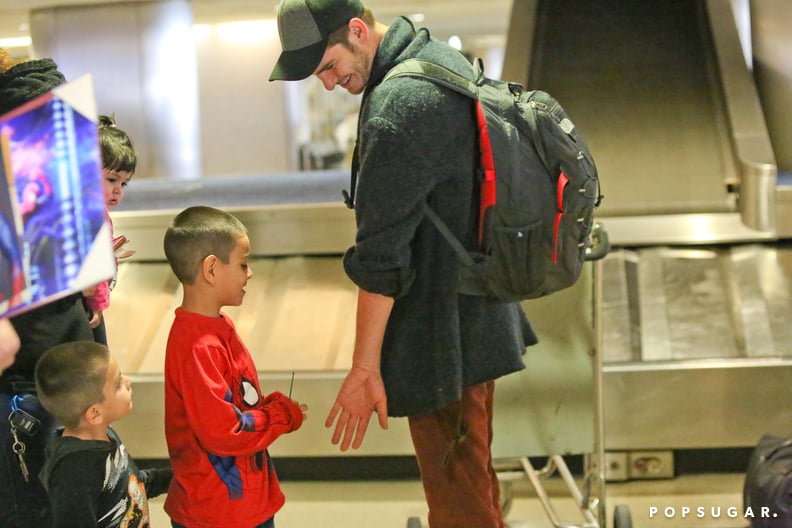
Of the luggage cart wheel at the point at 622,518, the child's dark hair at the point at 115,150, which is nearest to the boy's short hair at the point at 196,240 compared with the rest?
the child's dark hair at the point at 115,150

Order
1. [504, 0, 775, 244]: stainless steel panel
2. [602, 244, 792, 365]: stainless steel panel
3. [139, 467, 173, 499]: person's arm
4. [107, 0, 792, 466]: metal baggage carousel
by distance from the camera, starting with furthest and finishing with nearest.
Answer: [504, 0, 775, 244]: stainless steel panel, [602, 244, 792, 365]: stainless steel panel, [107, 0, 792, 466]: metal baggage carousel, [139, 467, 173, 499]: person's arm

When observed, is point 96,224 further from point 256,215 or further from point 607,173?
point 607,173

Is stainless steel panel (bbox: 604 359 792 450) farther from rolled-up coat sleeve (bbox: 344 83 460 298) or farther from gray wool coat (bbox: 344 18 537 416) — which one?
rolled-up coat sleeve (bbox: 344 83 460 298)

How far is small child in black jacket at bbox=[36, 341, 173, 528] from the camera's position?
2037mm

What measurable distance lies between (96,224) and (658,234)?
4.05 m

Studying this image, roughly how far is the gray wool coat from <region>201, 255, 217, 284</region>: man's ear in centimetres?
32

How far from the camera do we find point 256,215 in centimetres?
521

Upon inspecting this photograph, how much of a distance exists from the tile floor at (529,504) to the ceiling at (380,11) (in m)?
7.65

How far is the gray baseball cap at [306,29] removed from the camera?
7.39 ft

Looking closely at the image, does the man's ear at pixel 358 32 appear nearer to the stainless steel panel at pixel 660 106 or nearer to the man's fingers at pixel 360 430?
the man's fingers at pixel 360 430

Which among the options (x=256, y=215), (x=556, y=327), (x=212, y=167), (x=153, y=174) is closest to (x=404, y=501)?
(x=556, y=327)

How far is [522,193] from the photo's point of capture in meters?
2.34

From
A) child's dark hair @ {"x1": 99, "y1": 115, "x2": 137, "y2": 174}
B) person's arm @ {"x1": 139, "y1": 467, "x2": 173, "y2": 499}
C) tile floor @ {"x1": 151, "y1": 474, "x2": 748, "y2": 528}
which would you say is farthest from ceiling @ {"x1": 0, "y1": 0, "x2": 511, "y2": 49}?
person's arm @ {"x1": 139, "y1": 467, "x2": 173, "y2": 499}

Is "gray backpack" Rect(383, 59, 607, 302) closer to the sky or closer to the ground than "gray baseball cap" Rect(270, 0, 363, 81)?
closer to the ground
